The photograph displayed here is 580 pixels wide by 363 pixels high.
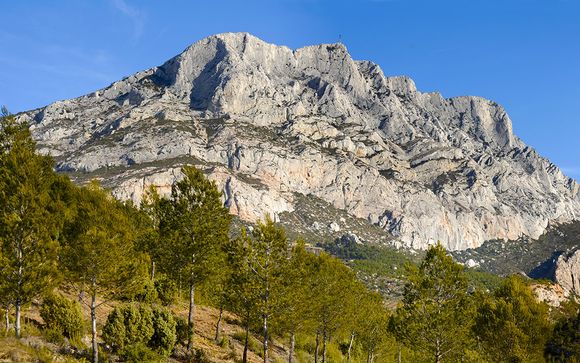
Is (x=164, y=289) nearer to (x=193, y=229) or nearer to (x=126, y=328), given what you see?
(x=193, y=229)

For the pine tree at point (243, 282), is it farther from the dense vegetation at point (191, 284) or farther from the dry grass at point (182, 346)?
the dry grass at point (182, 346)

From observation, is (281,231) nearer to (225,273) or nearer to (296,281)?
(296,281)

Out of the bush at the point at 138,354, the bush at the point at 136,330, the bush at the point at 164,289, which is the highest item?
the bush at the point at 164,289

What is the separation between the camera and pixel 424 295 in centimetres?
3312

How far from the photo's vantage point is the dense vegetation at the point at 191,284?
79.0ft

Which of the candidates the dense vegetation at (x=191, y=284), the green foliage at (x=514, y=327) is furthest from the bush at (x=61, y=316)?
the green foliage at (x=514, y=327)

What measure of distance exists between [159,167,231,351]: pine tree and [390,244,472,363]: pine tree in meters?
14.6

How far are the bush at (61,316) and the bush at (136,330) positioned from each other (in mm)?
1883

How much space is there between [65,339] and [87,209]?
7.42 meters

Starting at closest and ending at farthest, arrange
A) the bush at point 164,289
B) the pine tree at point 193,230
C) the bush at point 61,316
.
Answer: the bush at point 61,316 → the pine tree at point 193,230 → the bush at point 164,289

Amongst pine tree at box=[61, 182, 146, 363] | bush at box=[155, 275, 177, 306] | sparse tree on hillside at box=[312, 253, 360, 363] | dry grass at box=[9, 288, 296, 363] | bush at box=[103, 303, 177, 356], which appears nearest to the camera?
dry grass at box=[9, 288, 296, 363]

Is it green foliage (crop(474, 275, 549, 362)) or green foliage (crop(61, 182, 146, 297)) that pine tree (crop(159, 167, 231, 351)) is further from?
green foliage (crop(474, 275, 549, 362))

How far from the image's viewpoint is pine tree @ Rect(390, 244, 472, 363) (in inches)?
1281

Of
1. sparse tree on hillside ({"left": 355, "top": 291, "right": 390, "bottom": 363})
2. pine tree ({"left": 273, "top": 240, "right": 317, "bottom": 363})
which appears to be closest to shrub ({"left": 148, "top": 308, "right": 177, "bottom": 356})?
pine tree ({"left": 273, "top": 240, "right": 317, "bottom": 363})
